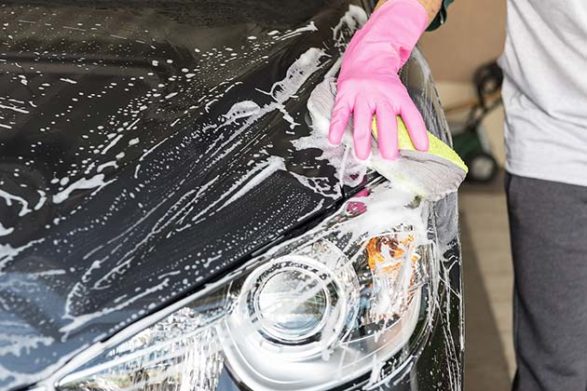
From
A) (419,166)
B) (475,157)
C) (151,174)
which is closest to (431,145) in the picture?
(419,166)

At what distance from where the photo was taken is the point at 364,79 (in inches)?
43.6


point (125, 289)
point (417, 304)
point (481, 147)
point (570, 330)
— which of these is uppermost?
point (125, 289)

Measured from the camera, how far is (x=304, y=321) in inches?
36.2

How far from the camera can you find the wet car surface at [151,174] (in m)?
0.88

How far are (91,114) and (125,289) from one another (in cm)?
30

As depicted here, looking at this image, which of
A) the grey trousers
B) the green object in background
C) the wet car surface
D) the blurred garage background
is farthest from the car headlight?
the green object in background

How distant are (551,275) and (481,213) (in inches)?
51.8

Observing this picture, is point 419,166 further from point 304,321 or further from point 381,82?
point 304,321

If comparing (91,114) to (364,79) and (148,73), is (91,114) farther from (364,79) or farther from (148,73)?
(364,79)

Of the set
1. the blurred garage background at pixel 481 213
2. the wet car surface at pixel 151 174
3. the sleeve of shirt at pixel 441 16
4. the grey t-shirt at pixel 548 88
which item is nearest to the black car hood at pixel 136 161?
the wet car surface at pixel 151 174

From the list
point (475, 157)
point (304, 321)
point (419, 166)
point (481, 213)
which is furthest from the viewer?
point (475, 157)

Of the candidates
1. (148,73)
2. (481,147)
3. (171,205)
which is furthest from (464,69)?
(171,205)

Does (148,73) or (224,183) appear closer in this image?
(224,183)

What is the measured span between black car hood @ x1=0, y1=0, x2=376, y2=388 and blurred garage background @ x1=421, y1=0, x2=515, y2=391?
93cm
